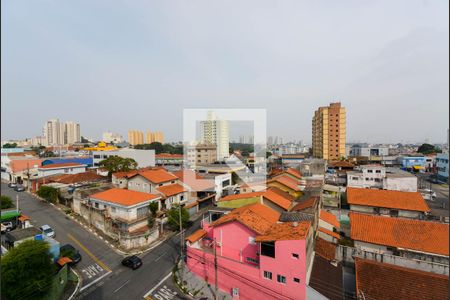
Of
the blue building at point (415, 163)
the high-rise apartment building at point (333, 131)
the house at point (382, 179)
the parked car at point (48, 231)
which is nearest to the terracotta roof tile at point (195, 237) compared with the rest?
the parked car at point (48, 231)

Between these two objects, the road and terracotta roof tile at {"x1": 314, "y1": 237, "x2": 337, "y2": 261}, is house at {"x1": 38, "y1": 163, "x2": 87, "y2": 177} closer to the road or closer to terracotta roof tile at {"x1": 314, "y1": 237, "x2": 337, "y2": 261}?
the road

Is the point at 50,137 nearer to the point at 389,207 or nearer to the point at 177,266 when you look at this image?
the point at 177,266

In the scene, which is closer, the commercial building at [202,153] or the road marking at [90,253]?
the road marking at [90,253]

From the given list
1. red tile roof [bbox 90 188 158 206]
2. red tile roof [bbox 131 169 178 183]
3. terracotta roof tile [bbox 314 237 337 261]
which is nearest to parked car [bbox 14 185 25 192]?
red tile roof [bbox 90 188 158 206]

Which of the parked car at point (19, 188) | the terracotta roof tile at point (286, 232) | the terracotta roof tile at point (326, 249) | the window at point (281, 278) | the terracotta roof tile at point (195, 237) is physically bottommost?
the terracotta roof tile at point (326, 249)

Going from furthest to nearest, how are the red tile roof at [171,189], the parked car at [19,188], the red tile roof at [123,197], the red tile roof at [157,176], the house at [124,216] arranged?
1. the parked car at [19,188]
2. the red tile roof at [157,176]
3. the red tile roof at [171,189]
4. the red tile roof at [123,197]
5. the house at [124,216]

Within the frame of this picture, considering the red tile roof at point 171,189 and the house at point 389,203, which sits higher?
the red tile roof at point 171,189

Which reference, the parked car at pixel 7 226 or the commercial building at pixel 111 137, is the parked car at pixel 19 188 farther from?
the commercial building at pixel 111 137
